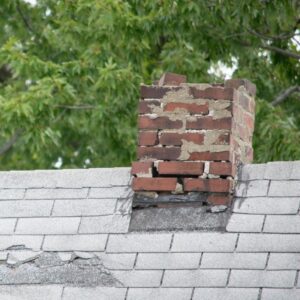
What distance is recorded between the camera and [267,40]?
1279 cm

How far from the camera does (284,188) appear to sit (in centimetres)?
669

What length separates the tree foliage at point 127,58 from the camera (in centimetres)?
1216

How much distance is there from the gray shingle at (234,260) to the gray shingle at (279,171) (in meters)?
0.65

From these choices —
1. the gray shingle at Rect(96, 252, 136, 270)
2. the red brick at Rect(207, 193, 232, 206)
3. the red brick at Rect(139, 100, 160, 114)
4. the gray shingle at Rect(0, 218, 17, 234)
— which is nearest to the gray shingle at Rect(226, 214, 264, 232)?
the red brick at Rect(207, 193, 232, 206)

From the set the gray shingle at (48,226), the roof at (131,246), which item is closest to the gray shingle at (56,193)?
the roof at (131,246)

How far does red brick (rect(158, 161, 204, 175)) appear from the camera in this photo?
6887 mm

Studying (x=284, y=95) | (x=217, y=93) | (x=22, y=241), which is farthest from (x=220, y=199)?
(x=284, y=95)

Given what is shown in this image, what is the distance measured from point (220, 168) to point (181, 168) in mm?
234

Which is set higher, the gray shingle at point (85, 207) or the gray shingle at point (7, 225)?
the gray shingle at point (85, 207)

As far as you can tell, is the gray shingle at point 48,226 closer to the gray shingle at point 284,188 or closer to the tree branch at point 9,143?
the gray shingle at point 284,188

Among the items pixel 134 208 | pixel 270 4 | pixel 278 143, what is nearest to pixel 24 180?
pixel 134 208

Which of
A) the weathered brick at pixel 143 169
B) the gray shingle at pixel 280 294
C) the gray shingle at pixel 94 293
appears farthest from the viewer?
the weathered brick at pixel 143 169

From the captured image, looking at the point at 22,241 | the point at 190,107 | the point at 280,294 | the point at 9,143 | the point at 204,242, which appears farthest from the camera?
the point at 9,143

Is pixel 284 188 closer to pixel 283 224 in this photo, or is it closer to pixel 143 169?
pixel 283 224
